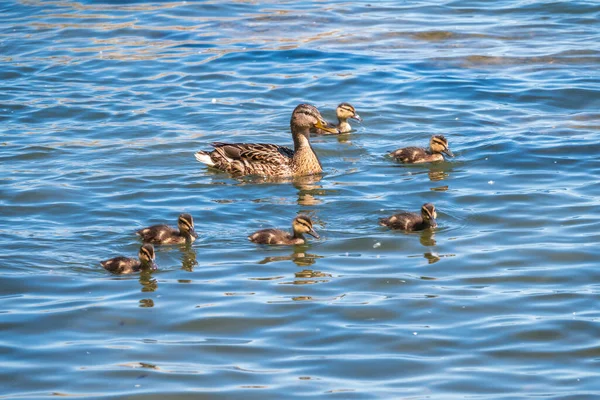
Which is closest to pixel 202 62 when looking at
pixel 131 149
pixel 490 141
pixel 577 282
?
pixel 131 149

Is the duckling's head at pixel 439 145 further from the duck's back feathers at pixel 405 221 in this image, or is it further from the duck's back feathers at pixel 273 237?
the duck's back feathers at pixel 273 237

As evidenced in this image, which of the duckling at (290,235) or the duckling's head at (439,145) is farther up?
the duckling's head at (439,145)

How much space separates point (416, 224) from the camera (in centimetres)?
1091

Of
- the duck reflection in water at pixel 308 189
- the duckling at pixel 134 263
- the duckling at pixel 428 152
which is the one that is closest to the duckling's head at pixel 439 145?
the duckling at pixel 428 152

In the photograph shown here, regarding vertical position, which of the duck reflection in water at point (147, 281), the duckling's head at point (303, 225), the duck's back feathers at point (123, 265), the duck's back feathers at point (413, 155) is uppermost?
the duck's back feathers at point (413, 155)

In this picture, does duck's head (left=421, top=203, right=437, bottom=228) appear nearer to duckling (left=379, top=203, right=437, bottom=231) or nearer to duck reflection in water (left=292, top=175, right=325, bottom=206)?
duckling (left=379, top=203, right=437, bottom=231)

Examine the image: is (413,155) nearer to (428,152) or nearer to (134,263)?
(428,152)

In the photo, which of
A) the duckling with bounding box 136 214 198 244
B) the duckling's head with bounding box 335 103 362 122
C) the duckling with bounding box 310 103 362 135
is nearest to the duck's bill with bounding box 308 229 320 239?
the duckling with bounding box 136 214 198 244

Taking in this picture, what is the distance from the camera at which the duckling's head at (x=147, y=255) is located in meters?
9.87

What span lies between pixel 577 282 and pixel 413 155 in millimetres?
4186

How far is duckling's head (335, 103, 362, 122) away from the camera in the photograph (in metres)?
15.3

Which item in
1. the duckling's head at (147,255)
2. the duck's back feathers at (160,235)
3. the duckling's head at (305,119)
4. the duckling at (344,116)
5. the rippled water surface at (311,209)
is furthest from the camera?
the duckling at (344,116)

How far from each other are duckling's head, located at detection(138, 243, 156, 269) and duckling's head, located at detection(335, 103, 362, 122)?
5884mm

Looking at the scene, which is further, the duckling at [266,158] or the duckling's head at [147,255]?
the duckling at [266,158]
